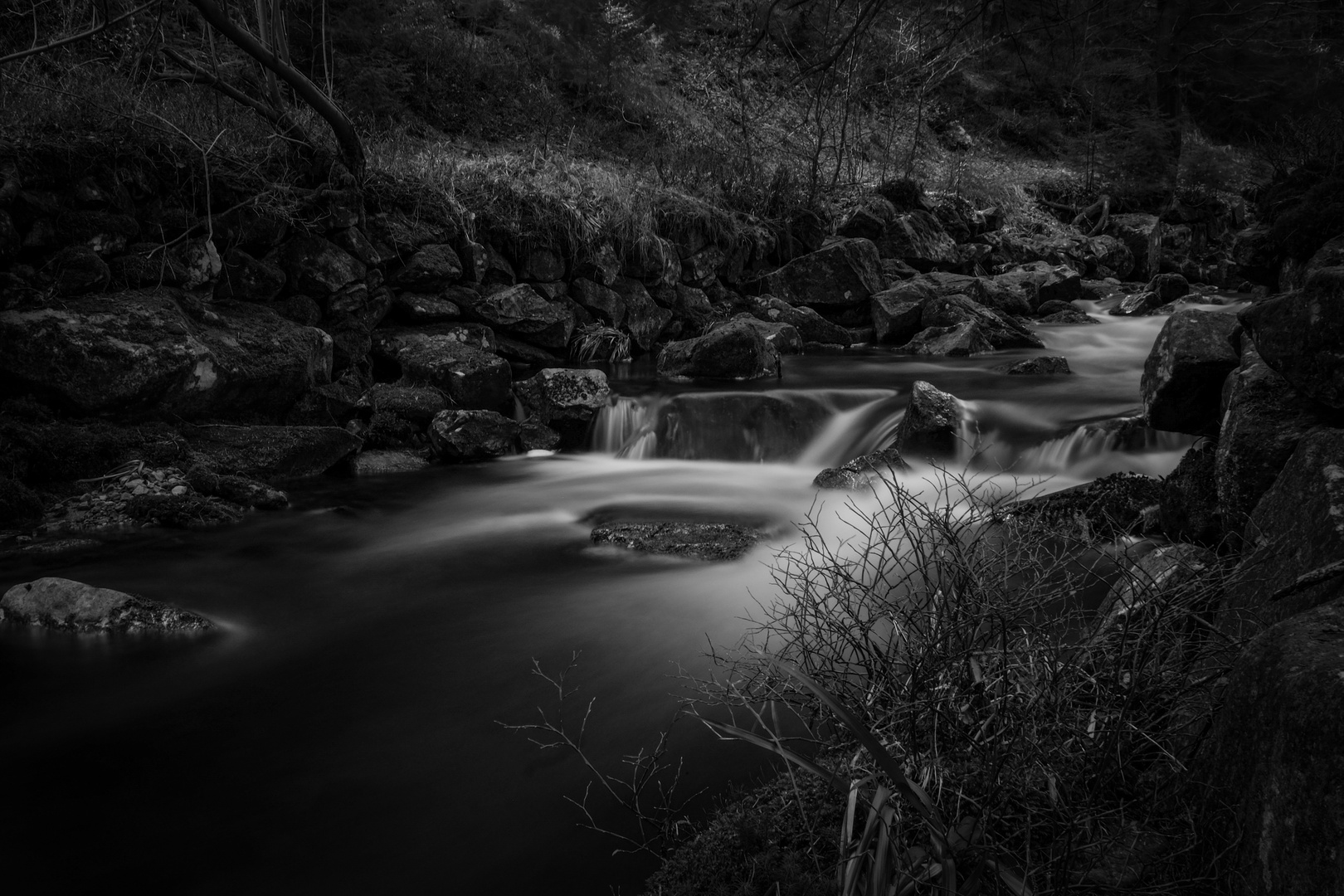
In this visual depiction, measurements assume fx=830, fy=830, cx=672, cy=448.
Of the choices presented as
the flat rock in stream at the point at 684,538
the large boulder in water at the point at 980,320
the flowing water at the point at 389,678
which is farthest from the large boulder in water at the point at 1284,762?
the large boulder in water at the point at 980,320

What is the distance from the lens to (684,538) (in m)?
5.74

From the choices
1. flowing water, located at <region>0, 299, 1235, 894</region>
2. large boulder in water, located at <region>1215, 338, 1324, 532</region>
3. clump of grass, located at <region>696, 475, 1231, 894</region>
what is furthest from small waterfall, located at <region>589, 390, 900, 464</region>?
clump of grass, located at <region>696, 475, 1231, 894</region>

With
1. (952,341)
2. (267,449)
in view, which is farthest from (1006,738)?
(952,341)

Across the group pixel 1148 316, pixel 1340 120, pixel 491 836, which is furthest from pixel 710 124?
pixel 491 836

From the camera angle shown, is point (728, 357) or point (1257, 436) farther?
point (728, 357)

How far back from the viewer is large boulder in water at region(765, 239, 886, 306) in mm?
13875

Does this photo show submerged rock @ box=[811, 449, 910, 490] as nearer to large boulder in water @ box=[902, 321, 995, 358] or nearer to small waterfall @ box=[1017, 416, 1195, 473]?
small waterfall @ box=[1017, 416, 1195, 473]

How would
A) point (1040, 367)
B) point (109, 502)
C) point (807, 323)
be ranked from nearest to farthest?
point (109, 502), point (1040, 367), point (807, 323)

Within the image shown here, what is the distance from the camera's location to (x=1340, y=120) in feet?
21.1

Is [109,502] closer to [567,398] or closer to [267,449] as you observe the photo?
[267,449]

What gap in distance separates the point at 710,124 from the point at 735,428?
1131 cm

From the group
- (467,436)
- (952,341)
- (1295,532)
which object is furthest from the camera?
(952,341)

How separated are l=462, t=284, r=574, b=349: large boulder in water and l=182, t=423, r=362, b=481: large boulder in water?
3197 mm

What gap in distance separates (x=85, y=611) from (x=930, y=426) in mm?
6076
